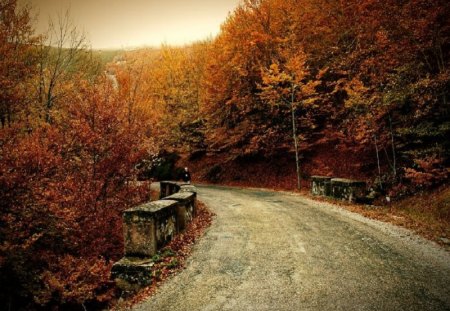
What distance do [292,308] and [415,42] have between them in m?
13.8

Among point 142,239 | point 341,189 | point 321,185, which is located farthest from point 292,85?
point 142,239

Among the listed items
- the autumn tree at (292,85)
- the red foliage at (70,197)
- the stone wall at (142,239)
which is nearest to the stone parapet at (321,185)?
the autumn tree at (292,85)

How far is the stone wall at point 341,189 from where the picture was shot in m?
12.7

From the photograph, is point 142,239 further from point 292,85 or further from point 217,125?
point 217,125

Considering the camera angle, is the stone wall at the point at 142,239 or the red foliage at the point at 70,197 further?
the red foliage at the point at 70,197

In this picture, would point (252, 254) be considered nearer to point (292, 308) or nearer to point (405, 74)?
point (292, 308)

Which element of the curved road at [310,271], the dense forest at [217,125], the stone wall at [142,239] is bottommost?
the curved road at [310,271]

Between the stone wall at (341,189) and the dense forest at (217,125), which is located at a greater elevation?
the dense forest at (217,125)

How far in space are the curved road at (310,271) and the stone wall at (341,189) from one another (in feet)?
12.9

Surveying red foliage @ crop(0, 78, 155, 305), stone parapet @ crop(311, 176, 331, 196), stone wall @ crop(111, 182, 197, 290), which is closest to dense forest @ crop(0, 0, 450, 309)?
red foliage @ crop(0, 78, 155, 305)

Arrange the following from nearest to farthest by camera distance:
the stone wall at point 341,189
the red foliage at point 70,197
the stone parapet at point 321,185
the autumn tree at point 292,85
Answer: the red foliage at point 70,197, the stone wall at point 341,189, the stone parapet at point 321,185, the autumn tree at point 292,85

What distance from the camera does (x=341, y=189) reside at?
13.3m

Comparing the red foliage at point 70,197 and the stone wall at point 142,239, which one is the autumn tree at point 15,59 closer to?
the red foliage at point 70,197

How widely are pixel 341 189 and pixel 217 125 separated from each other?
45.8 feet
